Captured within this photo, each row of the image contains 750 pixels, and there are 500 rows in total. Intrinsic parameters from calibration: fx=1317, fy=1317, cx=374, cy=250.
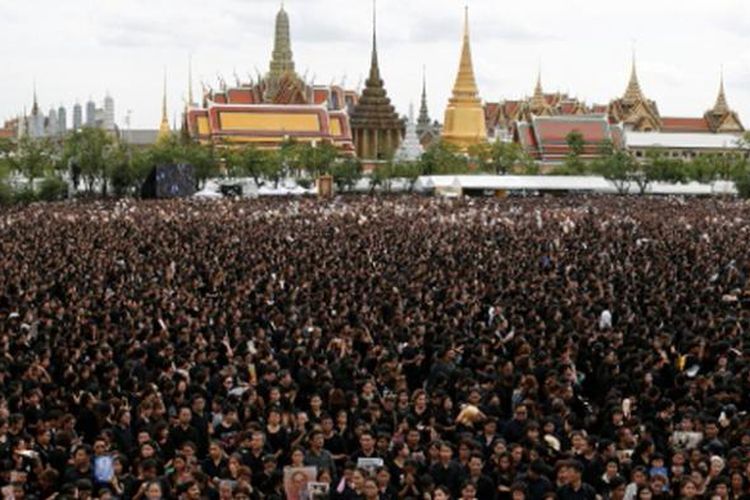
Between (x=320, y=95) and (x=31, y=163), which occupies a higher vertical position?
(x=320, y=95)

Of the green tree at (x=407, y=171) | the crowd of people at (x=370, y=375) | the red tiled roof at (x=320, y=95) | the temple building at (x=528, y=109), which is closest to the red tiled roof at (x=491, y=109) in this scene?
the temple building at (x=528, y=109)

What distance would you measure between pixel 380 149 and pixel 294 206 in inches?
2084

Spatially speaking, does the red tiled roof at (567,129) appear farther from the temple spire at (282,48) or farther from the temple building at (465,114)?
the temple spire at (282,48)

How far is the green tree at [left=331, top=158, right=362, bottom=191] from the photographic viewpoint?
70062 mm

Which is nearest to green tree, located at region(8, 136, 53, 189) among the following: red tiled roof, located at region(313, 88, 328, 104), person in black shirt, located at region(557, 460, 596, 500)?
red tiled roof, located at region(313, 88, 328, 104)

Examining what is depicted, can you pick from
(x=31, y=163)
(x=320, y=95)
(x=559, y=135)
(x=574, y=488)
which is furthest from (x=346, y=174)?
(x=574, y=488)

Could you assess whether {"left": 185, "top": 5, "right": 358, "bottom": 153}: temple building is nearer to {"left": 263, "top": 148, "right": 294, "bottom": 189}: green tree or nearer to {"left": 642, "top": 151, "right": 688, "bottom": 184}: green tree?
{"left": 263, "top": 148, "right": 294, "bottom": 189}: green tree

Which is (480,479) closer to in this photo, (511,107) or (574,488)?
(574,488)

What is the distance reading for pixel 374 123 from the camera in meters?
98.8

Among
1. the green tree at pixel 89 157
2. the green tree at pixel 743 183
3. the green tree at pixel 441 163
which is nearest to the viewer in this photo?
the green tree at pixel 89 157

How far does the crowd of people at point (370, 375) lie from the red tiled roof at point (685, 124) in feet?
274

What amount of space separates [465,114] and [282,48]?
24.2m

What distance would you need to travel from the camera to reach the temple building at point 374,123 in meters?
98.2

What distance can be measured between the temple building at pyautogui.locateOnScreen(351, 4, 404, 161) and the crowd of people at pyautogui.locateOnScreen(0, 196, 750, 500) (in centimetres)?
7244
